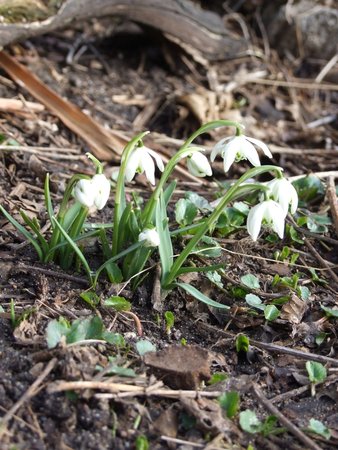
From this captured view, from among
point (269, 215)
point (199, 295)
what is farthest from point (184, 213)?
point (269, 215)

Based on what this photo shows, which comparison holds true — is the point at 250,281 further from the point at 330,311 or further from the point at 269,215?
the point at 269,215

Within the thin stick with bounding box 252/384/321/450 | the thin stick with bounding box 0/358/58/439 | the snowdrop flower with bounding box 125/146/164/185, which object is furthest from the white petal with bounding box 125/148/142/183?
the thin stick with bounding box 252/384/321/450

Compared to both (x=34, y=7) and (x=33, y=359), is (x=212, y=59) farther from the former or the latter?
(x=33, y=359)

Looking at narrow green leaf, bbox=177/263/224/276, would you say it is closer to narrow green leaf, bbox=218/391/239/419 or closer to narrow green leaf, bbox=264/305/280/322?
narrow green leaf, bbox=264/305/280/322

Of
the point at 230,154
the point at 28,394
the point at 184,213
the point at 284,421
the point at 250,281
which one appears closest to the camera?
the point at 28,394

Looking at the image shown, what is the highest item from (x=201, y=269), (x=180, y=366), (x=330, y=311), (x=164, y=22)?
(x=164, y=22)

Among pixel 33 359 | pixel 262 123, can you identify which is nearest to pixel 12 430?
pixel 33 359
